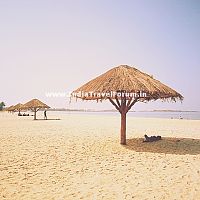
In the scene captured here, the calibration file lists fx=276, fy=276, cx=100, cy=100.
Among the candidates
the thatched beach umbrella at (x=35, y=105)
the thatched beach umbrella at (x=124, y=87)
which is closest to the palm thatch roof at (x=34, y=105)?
the thatched beach umbrella at (x=35, y=105)

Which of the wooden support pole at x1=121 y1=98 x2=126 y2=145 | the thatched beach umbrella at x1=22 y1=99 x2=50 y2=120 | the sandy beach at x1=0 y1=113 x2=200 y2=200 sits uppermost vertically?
the thatched beach umbrella at x1=22 y1=99 x2=50 y2=120

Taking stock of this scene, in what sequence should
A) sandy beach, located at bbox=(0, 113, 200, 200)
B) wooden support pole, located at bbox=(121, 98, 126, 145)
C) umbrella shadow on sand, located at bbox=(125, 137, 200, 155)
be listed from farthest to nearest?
wooden support pole, located at bbox=(121, 98, 126, 145)
umbrella shadow on sand, located at bbox=(125, 137, 200, 155)
sandy beach, located at bbox=(0, 113, 200, 200)

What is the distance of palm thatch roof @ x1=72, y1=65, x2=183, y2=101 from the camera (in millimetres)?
10613

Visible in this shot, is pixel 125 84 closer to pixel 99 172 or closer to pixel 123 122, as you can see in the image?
pixel 123 122

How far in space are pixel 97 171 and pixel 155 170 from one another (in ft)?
5.04

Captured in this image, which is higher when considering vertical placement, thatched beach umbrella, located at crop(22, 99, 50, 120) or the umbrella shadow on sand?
thatched beach umbrella, located at crop(22, 99, 50, 120)

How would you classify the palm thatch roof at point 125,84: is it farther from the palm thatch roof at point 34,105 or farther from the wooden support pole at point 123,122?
the palm thatch roof at point 34,105

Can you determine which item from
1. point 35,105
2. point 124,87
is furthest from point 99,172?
point 35,105

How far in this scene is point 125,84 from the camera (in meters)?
10.8

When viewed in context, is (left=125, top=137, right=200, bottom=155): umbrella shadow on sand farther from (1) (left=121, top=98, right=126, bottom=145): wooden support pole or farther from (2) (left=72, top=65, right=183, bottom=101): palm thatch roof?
(2) (left=72, top=65, right=183, bottom=101): palm thatch roof

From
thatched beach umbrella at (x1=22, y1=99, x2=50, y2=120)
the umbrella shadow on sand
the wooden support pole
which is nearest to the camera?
the umbrella shadow on sand

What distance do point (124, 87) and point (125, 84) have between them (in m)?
0.21

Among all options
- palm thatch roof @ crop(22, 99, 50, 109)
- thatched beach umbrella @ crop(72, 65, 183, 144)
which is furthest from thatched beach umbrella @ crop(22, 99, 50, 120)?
thatched beach umbrella @ crop(72, 65, 183, 144)

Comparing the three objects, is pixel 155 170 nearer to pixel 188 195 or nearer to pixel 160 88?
pixel 188 195
